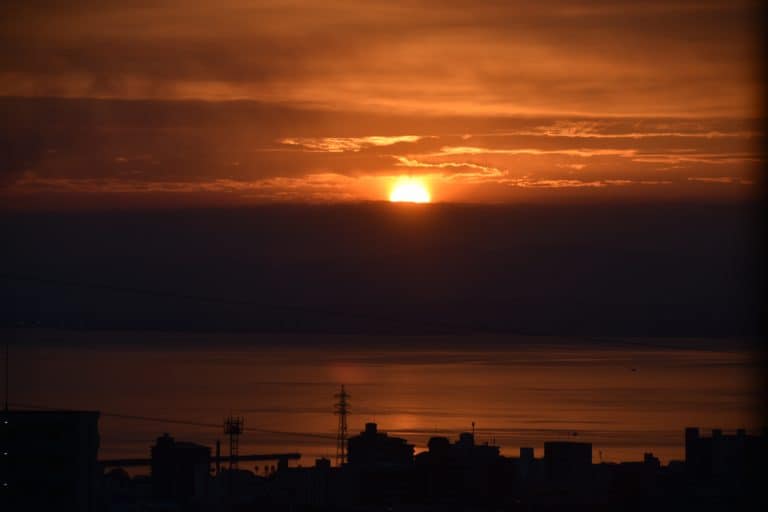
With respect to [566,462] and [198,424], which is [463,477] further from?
[198,424]

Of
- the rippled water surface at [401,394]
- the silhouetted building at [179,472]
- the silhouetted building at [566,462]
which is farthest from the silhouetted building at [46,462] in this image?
the rippled water surface at [401,394]

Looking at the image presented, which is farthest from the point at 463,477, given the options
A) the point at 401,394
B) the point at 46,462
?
the point at 401,394

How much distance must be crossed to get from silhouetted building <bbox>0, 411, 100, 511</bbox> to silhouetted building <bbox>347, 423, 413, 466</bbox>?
476 centimetres

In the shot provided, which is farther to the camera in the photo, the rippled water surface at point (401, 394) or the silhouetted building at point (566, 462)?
the rippled water surface at point (401, 394)

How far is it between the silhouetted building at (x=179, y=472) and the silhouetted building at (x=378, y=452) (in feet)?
6.38

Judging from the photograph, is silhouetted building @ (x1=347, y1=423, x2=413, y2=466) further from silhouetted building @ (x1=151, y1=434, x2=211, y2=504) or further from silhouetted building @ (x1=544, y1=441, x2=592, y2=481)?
silhouetted building @ (x1=151, y1=434, x2=211, y2=504)

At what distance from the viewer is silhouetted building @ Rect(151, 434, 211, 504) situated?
11.0 m

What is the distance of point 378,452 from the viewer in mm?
13922

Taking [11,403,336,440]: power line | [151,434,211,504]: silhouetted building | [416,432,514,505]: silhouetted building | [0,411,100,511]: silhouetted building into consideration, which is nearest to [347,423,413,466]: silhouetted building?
[416,432,514,505]: silhouetted building

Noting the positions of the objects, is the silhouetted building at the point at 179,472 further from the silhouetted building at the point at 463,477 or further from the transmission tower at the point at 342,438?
the transmission tower at the point at 342,438

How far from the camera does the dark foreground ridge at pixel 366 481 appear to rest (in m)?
7.66

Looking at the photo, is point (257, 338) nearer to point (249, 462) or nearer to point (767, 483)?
point (249, 462)

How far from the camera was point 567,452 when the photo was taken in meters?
11.9

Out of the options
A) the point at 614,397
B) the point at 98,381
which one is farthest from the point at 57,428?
the point at 98,381
